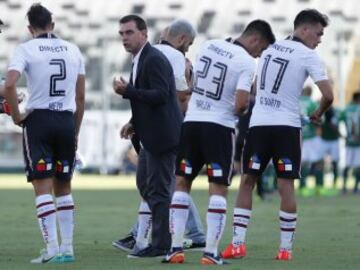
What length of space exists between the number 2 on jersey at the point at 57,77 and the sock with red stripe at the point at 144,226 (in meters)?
1.63

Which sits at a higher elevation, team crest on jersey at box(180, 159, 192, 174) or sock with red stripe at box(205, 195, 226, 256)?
team crest on jersey at box(180, 159, 192, 174)

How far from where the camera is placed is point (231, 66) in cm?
1146

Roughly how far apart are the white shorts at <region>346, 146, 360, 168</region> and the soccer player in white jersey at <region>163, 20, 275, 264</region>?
17.1m

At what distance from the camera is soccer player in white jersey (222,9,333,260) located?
11.9 metres

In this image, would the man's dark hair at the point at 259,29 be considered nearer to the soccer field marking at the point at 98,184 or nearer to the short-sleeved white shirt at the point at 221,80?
the short-sleeved white shirt at the point at 221,80

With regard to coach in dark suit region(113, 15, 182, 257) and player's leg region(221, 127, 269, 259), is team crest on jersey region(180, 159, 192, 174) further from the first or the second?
player's leg region(221, 127, 269, 259)

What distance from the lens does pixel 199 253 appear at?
12945mm

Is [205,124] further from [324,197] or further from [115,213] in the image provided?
[324,197]

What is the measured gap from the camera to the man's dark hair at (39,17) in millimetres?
11359

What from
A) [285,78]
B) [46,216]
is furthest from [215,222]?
[285,78]

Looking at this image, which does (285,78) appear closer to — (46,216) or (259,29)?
(259,29)

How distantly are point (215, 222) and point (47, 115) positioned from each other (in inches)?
68.2

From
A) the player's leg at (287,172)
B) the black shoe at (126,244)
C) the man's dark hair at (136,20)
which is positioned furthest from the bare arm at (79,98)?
the player's leg at (287,172)

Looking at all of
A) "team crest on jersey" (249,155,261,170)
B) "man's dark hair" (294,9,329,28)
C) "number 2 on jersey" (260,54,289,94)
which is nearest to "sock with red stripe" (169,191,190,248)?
"team crest on jersey" (249,155,261,170)
